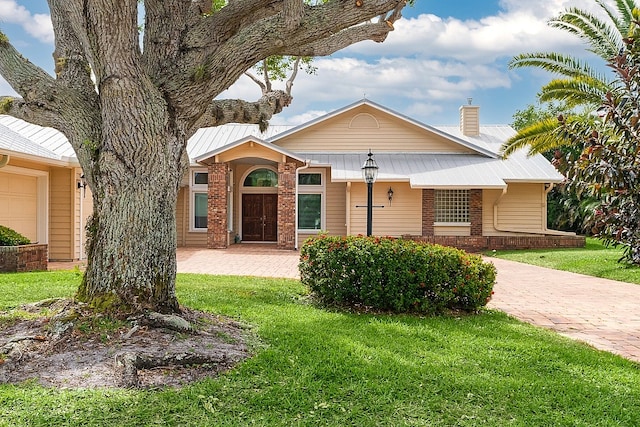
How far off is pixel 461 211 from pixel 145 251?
16.6m

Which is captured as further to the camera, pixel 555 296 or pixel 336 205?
pixel 336 205

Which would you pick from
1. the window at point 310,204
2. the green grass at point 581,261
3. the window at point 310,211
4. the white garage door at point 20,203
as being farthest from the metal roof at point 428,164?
the green grass at point 581,261

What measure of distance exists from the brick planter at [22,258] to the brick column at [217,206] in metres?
7.57

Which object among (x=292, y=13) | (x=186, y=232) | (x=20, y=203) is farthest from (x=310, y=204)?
(x=292, y=13)

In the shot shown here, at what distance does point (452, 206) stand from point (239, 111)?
49.1ft

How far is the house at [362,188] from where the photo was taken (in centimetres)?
1950

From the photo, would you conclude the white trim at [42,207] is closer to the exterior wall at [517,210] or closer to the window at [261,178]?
the window at [261,178]

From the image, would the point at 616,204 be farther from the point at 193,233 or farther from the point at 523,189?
the point at 193,233

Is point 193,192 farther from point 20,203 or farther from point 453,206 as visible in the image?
point 453,206

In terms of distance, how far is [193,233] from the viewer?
20891 millimetres

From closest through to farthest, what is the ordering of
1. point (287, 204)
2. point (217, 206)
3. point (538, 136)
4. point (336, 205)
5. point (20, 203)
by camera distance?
point (20, 203), point (538, 136), point (217, 206), point (287, 204), point (336, 205)

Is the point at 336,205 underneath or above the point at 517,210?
above

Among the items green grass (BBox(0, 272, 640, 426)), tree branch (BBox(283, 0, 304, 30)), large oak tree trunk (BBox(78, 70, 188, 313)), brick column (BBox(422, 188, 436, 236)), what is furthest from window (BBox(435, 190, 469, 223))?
large oak tree trunk (BBox(78, 70, 188, 313))

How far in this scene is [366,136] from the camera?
71.1 ft
